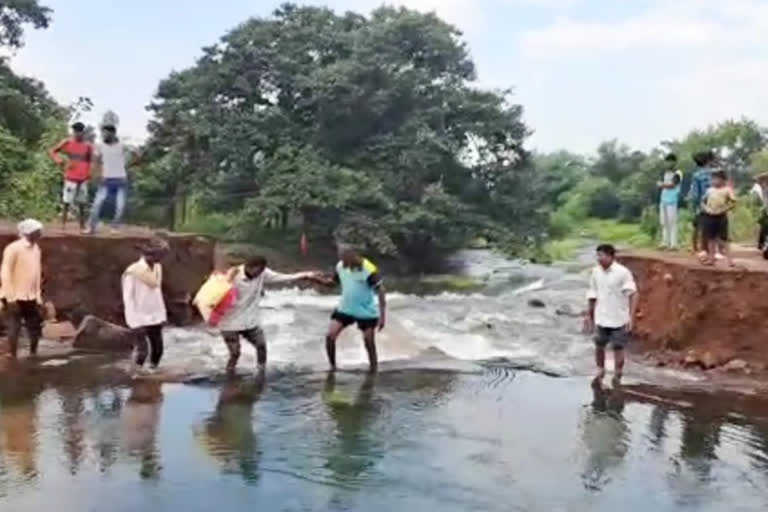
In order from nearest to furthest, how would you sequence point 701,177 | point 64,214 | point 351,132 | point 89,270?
point 701,177, point 89,270, point 64,214, point 351,132

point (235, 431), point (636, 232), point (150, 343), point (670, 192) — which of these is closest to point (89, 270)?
point (150, 343)

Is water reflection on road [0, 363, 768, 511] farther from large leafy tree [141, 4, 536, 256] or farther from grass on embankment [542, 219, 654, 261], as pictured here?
grass on embankment [542, 219, 654, 261]

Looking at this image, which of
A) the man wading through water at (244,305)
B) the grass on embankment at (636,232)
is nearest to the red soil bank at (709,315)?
the grass on embankment at (636,232)

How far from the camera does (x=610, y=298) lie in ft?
38.4

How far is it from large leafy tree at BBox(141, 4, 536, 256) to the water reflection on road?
20548 mm

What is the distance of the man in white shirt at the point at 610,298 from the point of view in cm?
1164

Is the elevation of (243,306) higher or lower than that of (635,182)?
lower

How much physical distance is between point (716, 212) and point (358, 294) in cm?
529

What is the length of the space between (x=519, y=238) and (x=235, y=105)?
10139 mm

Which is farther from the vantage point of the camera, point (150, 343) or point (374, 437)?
point (150, 343)

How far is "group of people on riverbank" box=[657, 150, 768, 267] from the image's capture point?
13.9 m

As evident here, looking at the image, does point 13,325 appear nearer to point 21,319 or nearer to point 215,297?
point 21,319

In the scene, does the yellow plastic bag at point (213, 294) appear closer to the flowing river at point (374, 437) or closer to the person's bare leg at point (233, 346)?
the person's bare leg at point (233, 346)

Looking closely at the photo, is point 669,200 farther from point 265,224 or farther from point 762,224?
point 265,224
